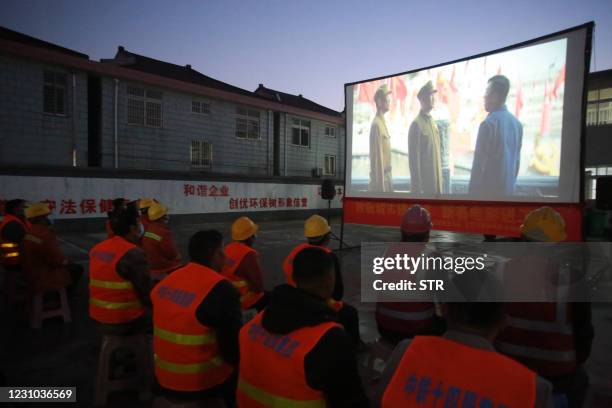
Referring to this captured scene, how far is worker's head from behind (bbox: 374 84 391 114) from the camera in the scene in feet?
28.3

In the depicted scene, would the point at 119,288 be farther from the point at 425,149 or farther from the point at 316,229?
the point at 425,149

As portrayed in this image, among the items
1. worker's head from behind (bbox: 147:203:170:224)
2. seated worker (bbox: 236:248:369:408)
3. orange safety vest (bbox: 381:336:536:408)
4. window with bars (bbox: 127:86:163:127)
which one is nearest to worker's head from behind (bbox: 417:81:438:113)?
worker's head from behind (bbox: 147:203:170:224)

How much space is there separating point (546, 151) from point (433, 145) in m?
2.02

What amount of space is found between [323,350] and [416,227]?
1.77 metres

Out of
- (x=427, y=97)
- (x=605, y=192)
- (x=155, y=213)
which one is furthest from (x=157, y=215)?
(x=605, y=192)

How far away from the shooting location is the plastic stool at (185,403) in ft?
6.72

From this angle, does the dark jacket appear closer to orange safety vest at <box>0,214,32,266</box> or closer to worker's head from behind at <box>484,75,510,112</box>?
orange safety vest at <box>0,214,32,266</box>

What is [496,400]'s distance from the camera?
112 cm

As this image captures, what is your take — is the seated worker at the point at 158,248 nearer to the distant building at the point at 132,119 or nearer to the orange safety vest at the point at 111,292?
the orange safety vest at the point at 111,292

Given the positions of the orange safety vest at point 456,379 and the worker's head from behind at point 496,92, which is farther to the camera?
the worker's head from behind at point 496,92

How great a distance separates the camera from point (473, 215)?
7.32m

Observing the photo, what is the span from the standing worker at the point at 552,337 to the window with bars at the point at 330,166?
20696 mm

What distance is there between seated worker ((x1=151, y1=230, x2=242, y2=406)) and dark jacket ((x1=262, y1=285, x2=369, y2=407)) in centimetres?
53

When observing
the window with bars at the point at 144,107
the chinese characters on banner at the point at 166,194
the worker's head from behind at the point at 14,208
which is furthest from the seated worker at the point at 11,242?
the window with bars at the point at 144,107
